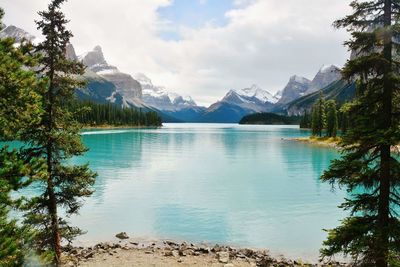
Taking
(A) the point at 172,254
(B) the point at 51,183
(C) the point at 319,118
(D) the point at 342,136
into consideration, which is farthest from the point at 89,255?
(C) the point at 319,118

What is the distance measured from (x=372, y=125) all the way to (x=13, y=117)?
13440mm

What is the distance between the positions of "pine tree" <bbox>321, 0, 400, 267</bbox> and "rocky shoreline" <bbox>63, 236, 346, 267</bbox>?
25.3 feet

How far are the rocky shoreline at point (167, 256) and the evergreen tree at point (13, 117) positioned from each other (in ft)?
40.7

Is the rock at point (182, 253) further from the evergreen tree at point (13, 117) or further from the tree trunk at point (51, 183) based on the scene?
the evergreen tree at point (13, 117)

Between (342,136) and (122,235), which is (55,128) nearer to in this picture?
(122,235)

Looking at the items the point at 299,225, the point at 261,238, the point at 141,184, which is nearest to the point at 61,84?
the point at 261,238

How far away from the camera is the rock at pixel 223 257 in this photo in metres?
23.1

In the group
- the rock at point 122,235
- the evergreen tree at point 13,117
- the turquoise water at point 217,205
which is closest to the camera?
the evergreen tree at point 13,117

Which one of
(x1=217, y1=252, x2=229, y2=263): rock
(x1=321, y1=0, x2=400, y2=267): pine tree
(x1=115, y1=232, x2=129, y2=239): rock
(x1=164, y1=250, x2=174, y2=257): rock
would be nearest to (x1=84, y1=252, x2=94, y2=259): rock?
(x1=164, y1=250, x2=174, y2=257): rock

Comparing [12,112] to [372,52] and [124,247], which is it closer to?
[372,52]

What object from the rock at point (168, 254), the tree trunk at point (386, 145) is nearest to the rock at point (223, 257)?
the rock at point (168, 254)

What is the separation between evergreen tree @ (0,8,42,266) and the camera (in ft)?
31.6

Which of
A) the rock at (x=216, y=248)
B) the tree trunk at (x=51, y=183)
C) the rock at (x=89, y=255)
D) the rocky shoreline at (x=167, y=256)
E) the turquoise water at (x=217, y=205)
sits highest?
the tree trunk at (x=51, y=183)

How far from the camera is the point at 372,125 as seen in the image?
1485cm
